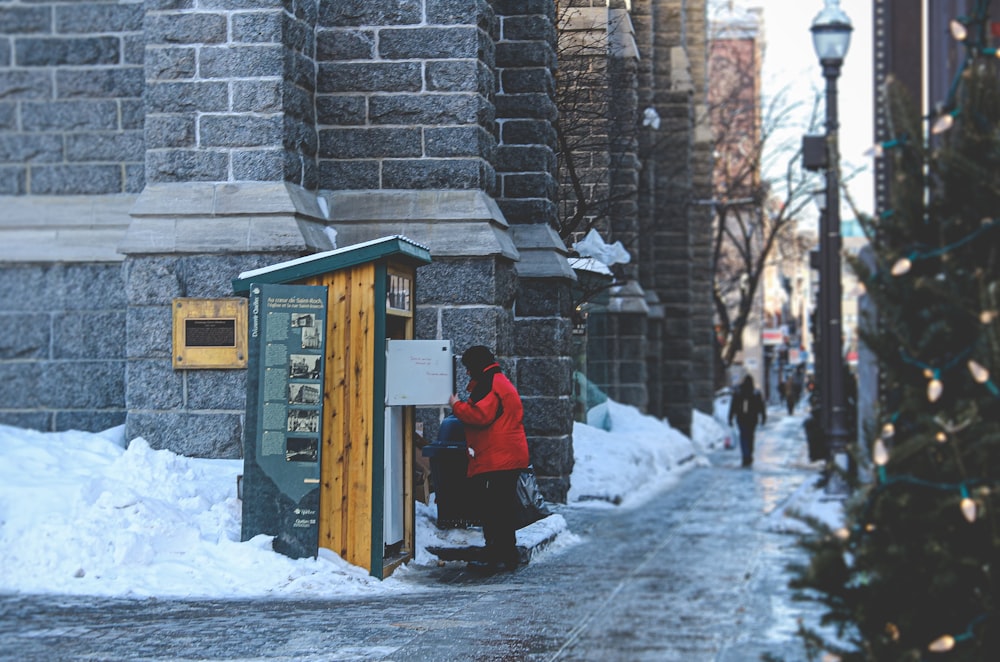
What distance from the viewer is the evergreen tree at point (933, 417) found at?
4.01m

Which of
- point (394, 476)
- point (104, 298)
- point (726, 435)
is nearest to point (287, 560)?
point (394, 476)

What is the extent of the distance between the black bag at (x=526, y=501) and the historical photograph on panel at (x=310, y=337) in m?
2.20

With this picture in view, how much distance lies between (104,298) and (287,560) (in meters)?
4.14

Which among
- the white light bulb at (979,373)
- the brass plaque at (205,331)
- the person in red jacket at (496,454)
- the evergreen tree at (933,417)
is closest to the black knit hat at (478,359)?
the person in red jacket at (496,454)

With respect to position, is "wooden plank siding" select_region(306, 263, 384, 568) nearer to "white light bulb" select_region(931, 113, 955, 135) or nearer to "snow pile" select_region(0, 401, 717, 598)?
"snow pile" select_region(0, 401, 717, 598)

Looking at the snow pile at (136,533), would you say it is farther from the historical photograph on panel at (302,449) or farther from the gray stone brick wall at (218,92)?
the gray stone brick wall at (218,92)

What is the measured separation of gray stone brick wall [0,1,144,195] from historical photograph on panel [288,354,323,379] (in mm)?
4052

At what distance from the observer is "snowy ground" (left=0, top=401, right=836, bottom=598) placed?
9664mm

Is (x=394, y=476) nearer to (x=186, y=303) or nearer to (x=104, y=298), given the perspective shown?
(x=186, y=303)

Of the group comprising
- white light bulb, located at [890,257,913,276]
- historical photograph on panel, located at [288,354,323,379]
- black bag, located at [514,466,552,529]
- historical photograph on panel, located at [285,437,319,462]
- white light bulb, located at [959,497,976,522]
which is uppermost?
white light bulb, located at [890,257,913,276]

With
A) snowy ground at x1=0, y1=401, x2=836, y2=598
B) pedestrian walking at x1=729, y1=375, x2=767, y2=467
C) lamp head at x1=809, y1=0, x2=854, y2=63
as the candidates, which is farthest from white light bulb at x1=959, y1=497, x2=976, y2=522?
pedestrian walking at x1=729, y1=375, x2=767, y2=467

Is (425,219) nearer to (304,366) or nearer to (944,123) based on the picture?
(304,366)

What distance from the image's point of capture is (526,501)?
38.7ft

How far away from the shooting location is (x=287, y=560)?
1022cm
